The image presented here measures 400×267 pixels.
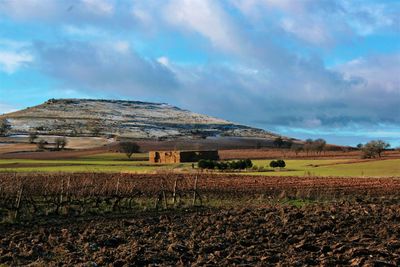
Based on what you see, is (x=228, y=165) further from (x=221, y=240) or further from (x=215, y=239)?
(x=221, y=240)

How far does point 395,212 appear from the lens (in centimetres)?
2361

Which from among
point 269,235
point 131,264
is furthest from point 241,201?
point 131,264

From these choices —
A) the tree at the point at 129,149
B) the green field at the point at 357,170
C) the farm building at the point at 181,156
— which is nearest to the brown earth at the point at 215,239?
the green field at the point at 357,170

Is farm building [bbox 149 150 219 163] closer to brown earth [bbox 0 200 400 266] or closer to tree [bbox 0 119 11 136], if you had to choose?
tree [bbox 0 119 11 136]

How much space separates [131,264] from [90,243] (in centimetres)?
377

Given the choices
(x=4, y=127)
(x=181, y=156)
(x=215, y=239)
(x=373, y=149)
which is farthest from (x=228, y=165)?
(x=4, y=127)

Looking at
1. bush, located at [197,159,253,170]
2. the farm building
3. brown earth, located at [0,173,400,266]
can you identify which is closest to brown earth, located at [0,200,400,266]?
brown earth, located at [0,173,400,266]

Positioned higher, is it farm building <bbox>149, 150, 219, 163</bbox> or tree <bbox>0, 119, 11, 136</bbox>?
tree <bbox>0, 119, 11, 136</bbox>

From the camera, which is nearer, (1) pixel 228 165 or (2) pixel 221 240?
(2) pixel 221 240

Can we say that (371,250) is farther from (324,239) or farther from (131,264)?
(131,264)

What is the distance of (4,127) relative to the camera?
16850 cm

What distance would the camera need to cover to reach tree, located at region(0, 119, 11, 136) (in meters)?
159

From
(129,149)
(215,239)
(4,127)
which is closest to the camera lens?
(215,239)

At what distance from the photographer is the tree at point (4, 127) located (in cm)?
15943
